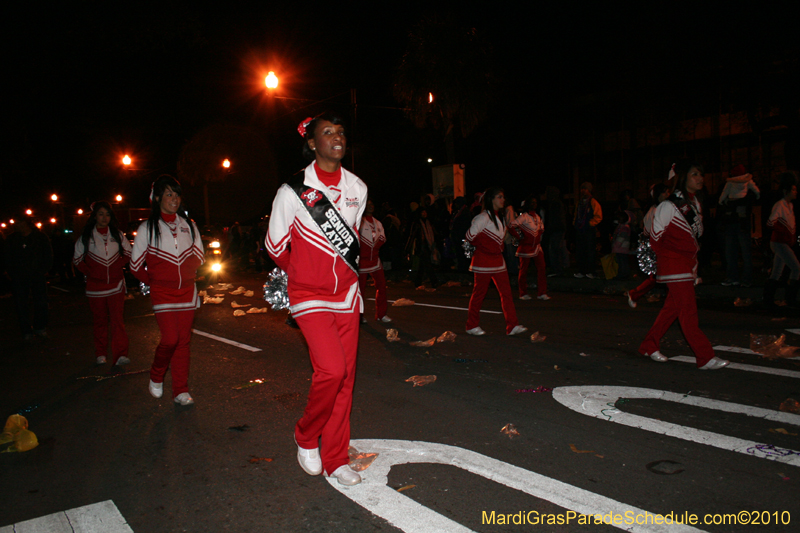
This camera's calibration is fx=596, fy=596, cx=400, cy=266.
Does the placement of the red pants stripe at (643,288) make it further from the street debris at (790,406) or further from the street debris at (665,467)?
the street debris at (665,467)

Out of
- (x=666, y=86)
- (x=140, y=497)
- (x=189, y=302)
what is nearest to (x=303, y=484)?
(x=140, y=497)

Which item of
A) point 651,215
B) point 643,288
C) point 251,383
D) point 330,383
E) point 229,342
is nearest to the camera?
point 330,383

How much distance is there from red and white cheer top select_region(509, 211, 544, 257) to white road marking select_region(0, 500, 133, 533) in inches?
355

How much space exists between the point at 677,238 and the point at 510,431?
291cm

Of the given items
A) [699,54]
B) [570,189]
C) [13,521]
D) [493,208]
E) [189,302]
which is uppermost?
[699,54]

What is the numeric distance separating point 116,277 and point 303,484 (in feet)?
15.8

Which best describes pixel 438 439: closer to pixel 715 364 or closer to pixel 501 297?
pixel 715 364

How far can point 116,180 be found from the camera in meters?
37.6

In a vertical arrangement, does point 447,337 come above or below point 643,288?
below

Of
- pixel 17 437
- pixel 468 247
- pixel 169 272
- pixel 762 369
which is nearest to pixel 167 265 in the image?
pixel 169 272

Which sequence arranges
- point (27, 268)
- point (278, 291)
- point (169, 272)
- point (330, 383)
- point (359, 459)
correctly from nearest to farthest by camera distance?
point (330, 383) → point (359, 459) → point (278, 291) → point (169, 272) → point (27, 268)

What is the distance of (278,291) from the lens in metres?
4.07

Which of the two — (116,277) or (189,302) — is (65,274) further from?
(189,302)

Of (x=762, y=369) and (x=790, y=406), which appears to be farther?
(x=762, y=369)
